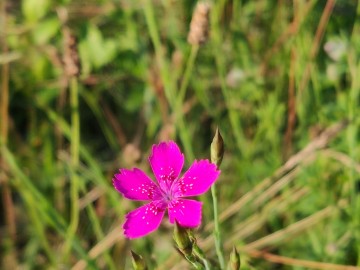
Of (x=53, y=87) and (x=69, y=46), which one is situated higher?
(x=69, y=46)

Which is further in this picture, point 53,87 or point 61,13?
point 53,87

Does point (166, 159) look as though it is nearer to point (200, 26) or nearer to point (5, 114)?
point (200, 26)

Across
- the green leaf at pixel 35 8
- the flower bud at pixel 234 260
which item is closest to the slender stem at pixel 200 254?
the flower bud at pixel 234 260

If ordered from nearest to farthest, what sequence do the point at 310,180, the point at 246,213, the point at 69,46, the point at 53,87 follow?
1. the point at 69,46
2. the point at 310,180
3. the point at 246,213
4. the point at 53,87

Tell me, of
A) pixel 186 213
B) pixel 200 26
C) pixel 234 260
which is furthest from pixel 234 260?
pixel 200 26

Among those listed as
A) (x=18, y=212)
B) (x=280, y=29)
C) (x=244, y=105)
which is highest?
(x=280, y=29)

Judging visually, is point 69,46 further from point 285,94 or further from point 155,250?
point 285,94

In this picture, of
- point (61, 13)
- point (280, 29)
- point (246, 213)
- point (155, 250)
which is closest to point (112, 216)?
point (155, 250)
